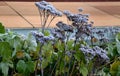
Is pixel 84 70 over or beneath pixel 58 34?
beneath

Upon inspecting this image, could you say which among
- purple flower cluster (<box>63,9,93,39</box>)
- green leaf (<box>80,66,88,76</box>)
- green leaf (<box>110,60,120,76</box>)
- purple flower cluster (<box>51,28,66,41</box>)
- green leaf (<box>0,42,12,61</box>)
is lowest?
green leaf (<box>110,60,120,76</box>)

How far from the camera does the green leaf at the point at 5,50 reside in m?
1.50

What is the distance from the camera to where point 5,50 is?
1.51 meters

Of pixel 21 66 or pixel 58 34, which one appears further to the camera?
pixel 21 66

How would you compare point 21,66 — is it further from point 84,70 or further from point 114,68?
point 114,68

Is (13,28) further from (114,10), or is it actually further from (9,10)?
(114,10)

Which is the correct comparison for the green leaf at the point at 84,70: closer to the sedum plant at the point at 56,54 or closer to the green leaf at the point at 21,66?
the sedum plant at the point at 56,54

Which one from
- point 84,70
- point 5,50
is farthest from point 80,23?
point 5,50

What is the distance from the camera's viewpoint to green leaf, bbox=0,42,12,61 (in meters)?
1.50

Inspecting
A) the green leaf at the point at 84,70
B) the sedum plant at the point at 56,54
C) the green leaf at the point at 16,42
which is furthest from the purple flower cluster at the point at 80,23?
the green leaf at the point at 16,42

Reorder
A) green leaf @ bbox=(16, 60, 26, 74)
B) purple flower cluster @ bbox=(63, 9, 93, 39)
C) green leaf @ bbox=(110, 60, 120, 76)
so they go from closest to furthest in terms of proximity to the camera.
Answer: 1. purple flower cluster @ bbox=(63, 9, 93, 39)
2. green leaf @ bbox=(16, 60, 26, 74)
3. green leaf @ bbox=(110, 60, 120, 76)

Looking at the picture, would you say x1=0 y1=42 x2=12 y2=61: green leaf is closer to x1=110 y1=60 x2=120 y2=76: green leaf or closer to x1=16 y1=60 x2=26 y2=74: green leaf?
x1=16 y1=60 x2=26 y2=74: green leaf

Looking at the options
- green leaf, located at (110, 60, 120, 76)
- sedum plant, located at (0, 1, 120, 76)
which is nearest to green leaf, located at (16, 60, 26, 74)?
Result: sedum plant, located at (0, 1, 120, 76)

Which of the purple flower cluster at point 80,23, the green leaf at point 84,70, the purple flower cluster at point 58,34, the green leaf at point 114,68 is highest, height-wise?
the purple flower cluster at point 80,23
